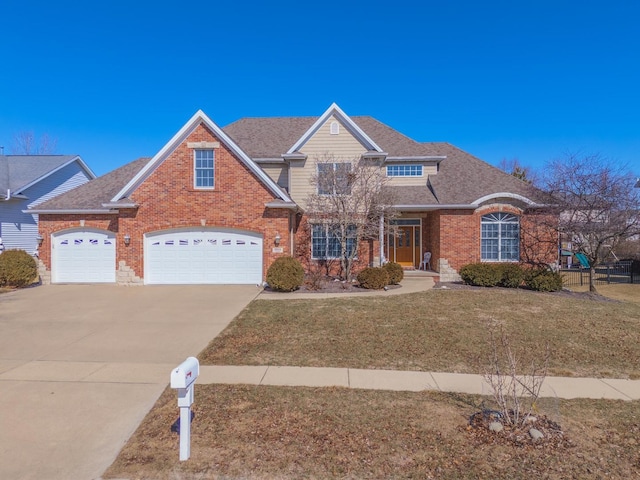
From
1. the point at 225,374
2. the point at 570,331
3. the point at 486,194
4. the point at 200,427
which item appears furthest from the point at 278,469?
the point at 486,194

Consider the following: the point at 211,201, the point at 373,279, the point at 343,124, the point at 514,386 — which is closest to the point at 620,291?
the point at 373,279

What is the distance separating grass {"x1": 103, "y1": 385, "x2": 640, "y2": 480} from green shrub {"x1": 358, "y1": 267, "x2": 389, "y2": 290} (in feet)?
30.1

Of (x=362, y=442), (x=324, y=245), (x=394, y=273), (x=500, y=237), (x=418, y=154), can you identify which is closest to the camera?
(x=362, y=442)

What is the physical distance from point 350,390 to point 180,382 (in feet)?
8.76

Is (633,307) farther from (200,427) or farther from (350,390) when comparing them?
(200,427)

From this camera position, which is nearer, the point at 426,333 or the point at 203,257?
the point at 426,333

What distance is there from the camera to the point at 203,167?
1539cm

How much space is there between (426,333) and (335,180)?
28.7 ft

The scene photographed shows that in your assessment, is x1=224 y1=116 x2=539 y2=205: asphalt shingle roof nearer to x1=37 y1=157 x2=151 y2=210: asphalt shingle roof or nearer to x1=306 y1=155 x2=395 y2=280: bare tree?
Answer: x1=306 y1=155 x2=395 y2=280: bare tree

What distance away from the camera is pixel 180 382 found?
3.49 metres

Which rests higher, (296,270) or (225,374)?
(296,270)

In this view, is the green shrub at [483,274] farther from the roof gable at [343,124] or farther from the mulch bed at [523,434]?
the mulch bed at [523,434]

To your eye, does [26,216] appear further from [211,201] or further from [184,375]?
[184,375]

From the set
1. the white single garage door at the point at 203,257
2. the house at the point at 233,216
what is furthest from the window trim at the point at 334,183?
the white single garage door at the point at 203,257
